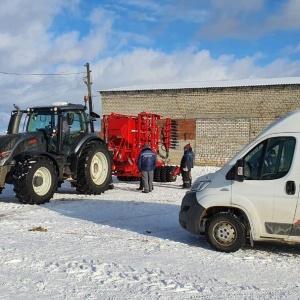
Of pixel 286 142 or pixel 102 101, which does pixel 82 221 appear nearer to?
pixel 286 142

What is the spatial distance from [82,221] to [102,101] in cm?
2676

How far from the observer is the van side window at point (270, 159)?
7.36 metres

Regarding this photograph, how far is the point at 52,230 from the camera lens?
923 centimetres

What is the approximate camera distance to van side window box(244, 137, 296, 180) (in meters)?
7.36

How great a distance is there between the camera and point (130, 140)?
1841 cm

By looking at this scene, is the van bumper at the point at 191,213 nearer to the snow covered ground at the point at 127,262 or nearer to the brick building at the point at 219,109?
the snow covered ground at the point at 127,262

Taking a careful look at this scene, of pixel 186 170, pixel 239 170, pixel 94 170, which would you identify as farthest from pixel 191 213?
pixel 186 170

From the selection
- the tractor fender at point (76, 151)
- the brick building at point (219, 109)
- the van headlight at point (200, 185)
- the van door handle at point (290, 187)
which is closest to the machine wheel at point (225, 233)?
the van headlight at point (200, 185)

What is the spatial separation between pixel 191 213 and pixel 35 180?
5808 mm

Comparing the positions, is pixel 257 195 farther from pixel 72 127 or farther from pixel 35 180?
pixel 72 127

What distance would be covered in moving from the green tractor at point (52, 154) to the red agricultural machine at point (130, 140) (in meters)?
2.55

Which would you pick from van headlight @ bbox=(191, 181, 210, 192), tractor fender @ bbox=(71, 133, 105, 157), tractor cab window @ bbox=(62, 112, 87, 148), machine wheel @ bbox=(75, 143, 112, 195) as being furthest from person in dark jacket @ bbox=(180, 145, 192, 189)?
van headlight @ bbox=(191, 181, 210, 192)

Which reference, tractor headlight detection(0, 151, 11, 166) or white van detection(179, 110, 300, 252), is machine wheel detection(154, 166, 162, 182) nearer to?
tractor headlight detection(0, 151, 11, 166)

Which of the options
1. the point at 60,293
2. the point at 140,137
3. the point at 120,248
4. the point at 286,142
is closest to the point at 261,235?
the point at 286,142
